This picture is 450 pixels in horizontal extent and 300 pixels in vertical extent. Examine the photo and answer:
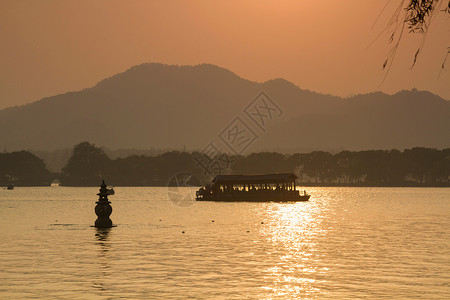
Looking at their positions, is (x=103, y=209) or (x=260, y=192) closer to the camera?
(x=103, y=209)

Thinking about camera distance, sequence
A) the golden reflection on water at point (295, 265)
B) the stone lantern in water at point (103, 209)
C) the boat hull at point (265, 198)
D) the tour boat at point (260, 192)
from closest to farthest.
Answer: the golden reflection on water at point (295, 265) → the stone lantern in water at point (103, 209) → the tour boat at point (260, 192) → the boat hull at point (265, 198)

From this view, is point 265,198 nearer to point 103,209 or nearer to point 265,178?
point 265,178

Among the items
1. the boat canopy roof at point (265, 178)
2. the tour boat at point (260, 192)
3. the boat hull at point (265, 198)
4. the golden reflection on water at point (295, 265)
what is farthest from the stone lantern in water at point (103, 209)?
the boat hull at point (265, 198)

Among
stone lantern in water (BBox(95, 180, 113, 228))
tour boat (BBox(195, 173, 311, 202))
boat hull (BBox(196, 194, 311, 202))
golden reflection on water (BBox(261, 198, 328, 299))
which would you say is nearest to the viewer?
golden reflection on water (BBox(261, 198, 328, 299))

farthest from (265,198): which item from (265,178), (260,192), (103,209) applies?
(103,209)

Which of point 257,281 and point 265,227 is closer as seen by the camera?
point 257,281

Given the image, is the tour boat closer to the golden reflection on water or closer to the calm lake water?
the golden reflection on water

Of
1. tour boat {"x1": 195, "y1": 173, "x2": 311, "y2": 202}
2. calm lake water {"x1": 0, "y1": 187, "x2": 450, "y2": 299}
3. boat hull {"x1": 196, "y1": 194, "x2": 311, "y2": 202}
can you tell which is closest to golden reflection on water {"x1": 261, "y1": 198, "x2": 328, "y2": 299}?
calm lake water {"x1": 0, "y1": 187, "x2": 450, "y2": 299}

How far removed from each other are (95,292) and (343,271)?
43.5ft

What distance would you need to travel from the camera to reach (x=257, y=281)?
112ft

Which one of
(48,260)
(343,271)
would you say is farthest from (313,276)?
(48,260)

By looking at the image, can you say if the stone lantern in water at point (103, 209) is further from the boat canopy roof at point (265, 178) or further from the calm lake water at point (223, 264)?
the boat canopy roof at point (265, 178)

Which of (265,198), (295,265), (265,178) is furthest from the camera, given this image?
(265,198)

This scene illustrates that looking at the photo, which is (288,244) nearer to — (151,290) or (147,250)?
(147,250)
